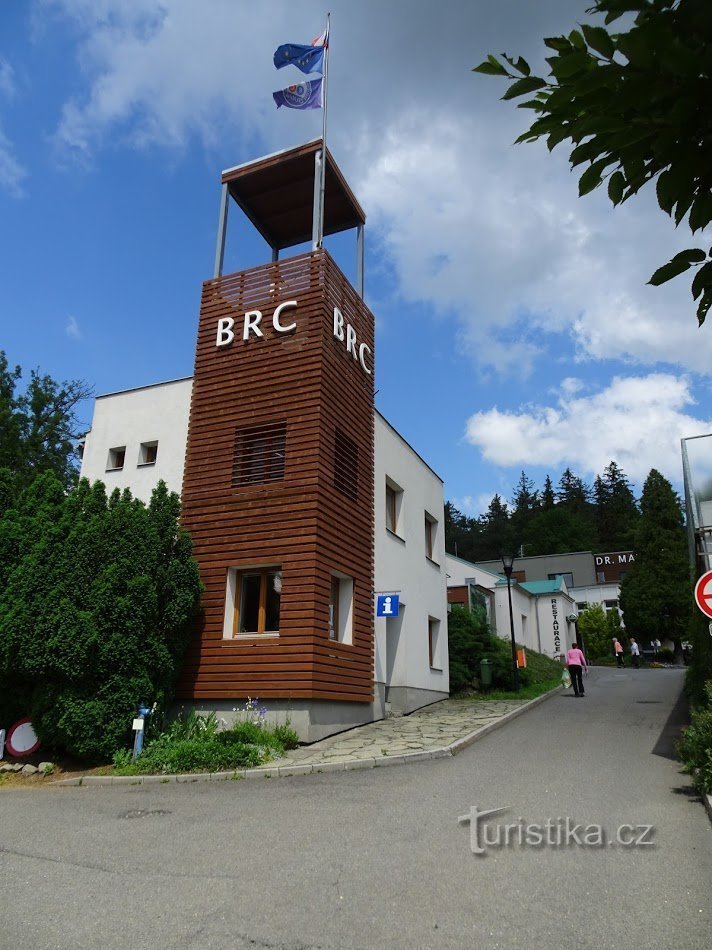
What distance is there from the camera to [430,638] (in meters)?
20.5

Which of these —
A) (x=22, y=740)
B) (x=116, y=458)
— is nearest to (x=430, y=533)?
(x=116, y=458)

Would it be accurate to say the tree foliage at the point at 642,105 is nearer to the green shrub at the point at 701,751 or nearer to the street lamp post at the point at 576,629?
the green shrub at the point at 701,751

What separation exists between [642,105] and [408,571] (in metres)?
Result: 17.3

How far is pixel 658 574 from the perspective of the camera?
45.0 meters

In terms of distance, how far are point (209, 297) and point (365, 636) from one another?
906cm

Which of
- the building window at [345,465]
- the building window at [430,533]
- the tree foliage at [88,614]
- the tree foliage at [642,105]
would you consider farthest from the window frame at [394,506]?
the tree foliage at [642,105]

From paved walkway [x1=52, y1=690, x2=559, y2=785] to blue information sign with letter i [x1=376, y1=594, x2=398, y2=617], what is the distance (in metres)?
2.43

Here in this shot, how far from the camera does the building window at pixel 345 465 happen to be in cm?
1566

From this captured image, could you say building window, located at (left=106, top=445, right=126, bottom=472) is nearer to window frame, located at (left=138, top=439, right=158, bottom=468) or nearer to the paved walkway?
window frame, located at (left=138, top=439, right=158, bottom=468)

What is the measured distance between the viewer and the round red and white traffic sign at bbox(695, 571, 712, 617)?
28.7 ft

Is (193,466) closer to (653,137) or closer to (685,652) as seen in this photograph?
(653,137)

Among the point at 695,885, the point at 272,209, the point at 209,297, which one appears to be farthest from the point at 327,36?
the point at 695,885

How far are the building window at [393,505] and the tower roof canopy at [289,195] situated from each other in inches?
289

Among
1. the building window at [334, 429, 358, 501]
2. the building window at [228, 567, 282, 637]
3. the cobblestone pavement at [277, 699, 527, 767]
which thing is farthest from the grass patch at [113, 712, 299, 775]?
the building window at [334, 429, 358, 501]
